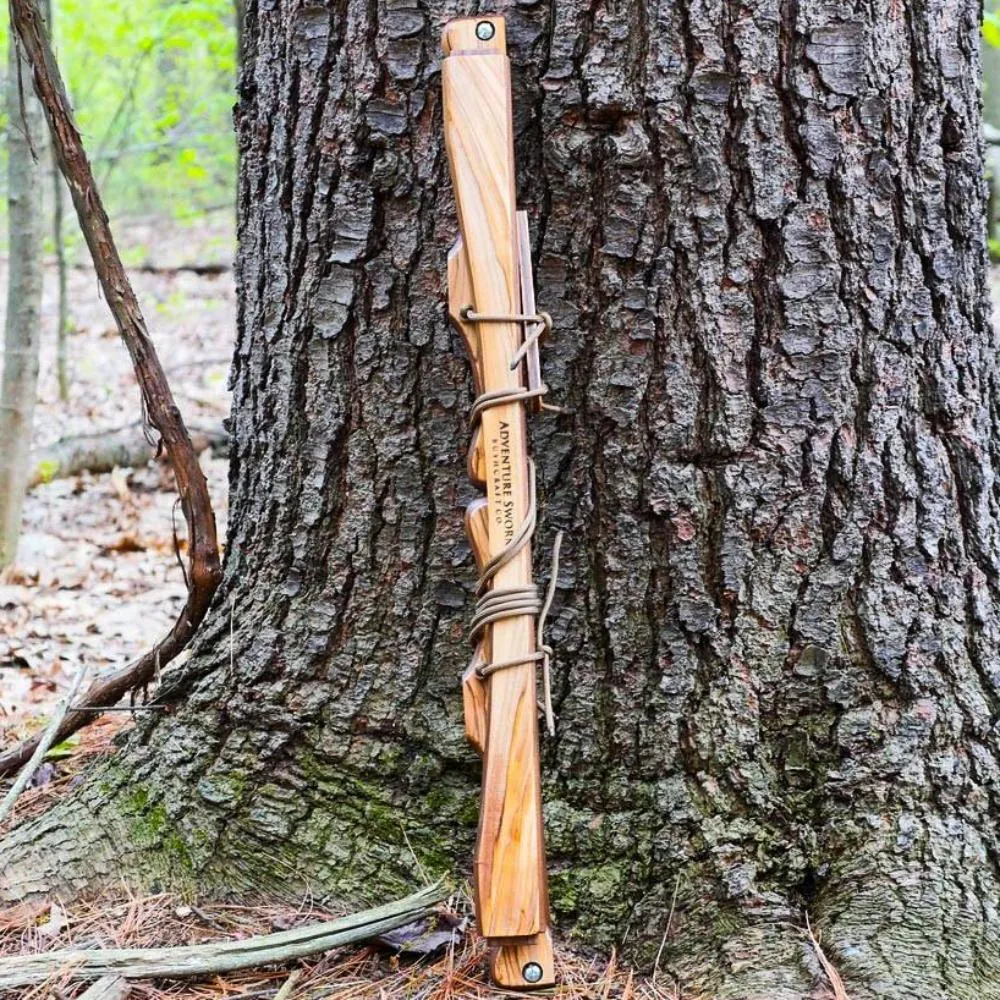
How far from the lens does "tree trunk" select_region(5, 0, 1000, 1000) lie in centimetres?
182

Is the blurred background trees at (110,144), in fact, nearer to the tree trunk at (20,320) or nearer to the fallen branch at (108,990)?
the tree trunk at (20,320)

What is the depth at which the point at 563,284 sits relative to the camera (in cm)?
189

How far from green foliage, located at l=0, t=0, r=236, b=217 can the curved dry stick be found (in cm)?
584

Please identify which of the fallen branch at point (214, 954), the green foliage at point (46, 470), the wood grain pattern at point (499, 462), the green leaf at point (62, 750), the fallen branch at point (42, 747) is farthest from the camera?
the green foliage at point (46, 470)

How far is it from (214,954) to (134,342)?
1304mm

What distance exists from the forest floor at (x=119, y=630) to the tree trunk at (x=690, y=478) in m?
0.13

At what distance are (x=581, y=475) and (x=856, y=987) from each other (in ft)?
3.32

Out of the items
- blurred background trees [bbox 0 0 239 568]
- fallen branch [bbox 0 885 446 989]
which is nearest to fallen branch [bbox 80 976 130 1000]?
fallen branch [bbox 0 885 446 989]

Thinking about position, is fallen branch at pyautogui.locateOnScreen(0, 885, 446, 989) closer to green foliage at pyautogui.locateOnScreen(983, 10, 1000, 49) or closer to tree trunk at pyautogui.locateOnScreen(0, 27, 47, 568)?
tree trunk at pyautogui.locateOnScreen(0, 27, 47, 568)

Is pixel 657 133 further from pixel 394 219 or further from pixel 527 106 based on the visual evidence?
pixel 394 219

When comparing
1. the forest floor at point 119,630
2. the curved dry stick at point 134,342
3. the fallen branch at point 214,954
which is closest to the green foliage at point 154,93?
the forest floor at point 119,630

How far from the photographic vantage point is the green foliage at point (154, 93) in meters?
8.61

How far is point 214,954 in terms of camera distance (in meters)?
1.89

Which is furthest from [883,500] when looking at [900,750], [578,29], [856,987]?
[578,29]
